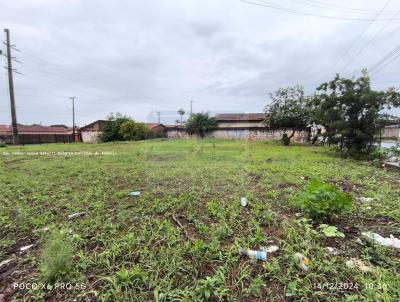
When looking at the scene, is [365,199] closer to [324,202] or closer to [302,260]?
[324,202]

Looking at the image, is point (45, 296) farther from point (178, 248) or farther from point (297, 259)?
point (297, 259)

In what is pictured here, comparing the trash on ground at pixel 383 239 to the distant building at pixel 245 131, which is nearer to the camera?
the trash on ground at pixel 383 239

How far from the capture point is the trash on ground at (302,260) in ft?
5.22

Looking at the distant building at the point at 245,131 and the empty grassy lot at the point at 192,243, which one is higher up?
the distant building at the point at 245,131

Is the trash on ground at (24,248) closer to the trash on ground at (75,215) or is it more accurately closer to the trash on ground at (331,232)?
the trash on ground at (75,215)

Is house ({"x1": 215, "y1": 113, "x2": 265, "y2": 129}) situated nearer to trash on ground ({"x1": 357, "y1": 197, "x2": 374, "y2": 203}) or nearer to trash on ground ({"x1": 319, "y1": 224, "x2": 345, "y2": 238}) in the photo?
trash on ground ({"x1": 357, "y1": 197, "x2": 374, "y2": 203})

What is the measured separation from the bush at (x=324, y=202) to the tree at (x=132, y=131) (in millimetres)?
19826

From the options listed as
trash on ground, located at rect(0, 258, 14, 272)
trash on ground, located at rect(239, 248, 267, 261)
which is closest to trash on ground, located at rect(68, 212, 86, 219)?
trash on ground, located at rect(0, 258, 14, 272)

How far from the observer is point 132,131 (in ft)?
68.4

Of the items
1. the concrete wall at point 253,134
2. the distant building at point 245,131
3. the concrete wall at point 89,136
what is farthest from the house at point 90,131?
the concrete wall at point 253,134

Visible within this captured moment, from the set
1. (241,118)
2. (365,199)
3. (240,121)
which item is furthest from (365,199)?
(241,118)

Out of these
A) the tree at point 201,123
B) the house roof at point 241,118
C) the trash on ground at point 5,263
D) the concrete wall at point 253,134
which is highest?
the house roof at point 241,118

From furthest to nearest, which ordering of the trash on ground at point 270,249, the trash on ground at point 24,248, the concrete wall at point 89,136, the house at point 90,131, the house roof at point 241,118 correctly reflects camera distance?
the house roof at point 241,118 → the house at point 90,131 → the concrete wall at point 89,136 → the trash on ground at point 24,248 → the trash on ground at point 270,249

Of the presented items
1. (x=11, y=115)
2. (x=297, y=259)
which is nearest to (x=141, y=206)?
(x=297, y=259)
